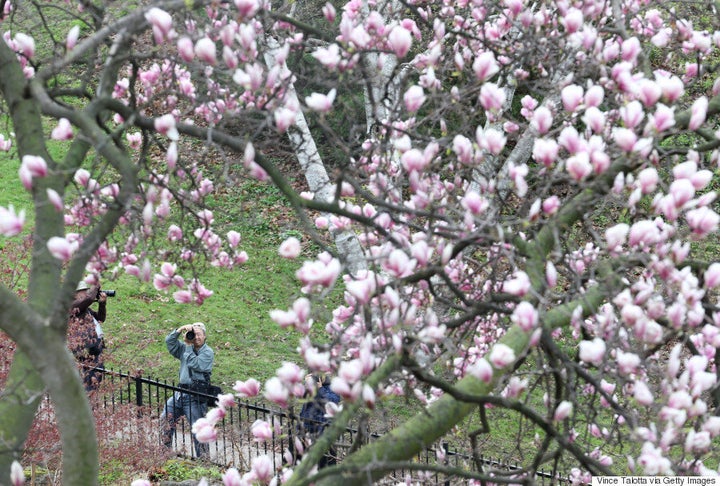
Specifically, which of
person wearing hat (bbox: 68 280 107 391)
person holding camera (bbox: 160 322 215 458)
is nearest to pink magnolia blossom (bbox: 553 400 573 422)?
person wearing hat (bbox: 68 280 107 391)

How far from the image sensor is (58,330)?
2.91 metres

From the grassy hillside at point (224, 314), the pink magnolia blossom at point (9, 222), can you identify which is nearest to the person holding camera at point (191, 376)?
the grassy hillside at point (224, 314)

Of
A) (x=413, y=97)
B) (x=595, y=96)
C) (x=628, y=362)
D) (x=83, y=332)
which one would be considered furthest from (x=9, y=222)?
(x=83, y=332)

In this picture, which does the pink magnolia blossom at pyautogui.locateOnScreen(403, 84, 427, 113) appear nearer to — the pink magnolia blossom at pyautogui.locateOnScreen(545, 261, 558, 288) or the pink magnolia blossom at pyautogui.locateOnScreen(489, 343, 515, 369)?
the pink magnolia blossom at pyautogui.locateOnScreen(545, 261, 558, 288)

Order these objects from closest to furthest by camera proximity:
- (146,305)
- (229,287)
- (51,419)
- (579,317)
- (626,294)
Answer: (626,294) < (579,317) < (51,419) < (146,305) < (229,287)

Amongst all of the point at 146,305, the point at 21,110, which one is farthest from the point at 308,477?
the point at 146,305

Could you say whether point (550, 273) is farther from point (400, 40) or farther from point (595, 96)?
point (400, 40)

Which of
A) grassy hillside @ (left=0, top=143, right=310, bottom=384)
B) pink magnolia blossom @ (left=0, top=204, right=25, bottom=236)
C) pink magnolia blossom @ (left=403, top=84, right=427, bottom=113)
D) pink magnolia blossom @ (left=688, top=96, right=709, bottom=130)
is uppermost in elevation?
grassy hillside @ (left=0, top=143, right=310, bottom=384)

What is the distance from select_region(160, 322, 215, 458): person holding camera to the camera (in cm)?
822

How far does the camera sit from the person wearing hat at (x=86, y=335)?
766 cm

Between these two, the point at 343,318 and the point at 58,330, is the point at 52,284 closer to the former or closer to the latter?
the point at 58,330

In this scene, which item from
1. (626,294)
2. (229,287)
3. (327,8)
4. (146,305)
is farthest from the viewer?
(229,287)

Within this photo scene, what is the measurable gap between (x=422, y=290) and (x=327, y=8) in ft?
4.63

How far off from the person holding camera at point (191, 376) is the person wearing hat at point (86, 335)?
76cm
